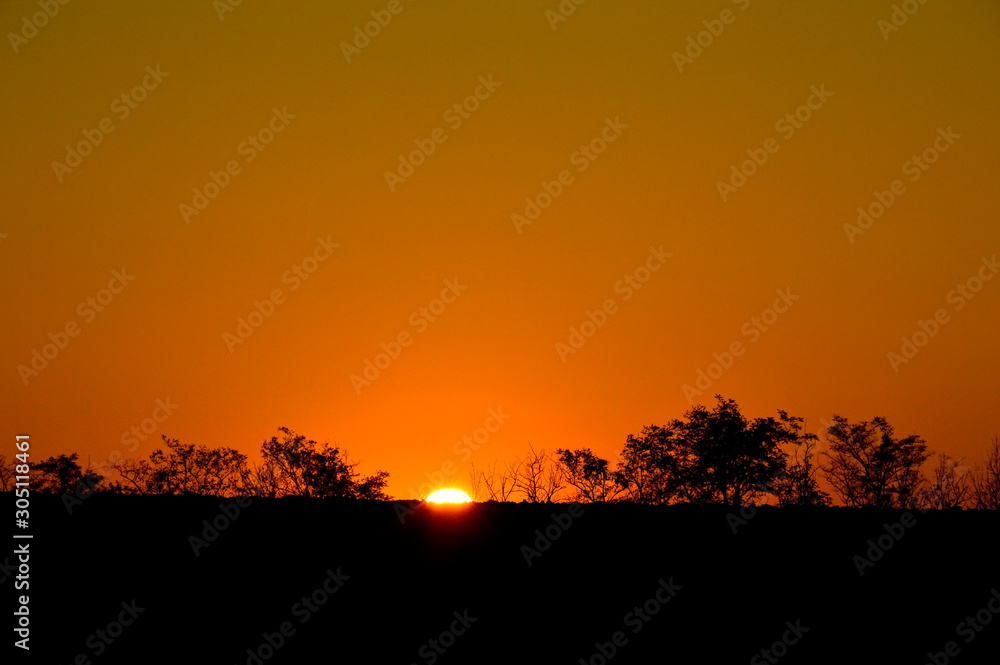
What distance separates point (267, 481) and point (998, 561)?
34726 millimetres

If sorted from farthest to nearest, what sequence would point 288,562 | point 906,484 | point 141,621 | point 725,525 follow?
point 906,484, point 725,525, point 288,562, point 141,621

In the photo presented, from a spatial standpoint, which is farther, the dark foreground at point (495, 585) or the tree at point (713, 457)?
the tree at point (713, 457)

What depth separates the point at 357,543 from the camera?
12094 millimetres

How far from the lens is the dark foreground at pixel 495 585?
425 inches

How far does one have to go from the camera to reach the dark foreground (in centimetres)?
1080

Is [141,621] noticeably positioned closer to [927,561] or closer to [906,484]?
[927,561]

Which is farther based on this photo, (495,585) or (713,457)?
(713,457)

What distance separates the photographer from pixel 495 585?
11.6 meters

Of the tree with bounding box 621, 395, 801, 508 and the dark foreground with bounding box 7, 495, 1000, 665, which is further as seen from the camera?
the tree with bounding box 621, 395, 801, 508

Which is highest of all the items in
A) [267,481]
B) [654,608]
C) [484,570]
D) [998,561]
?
[267,481]

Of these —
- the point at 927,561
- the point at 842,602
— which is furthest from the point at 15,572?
the point at 927,561

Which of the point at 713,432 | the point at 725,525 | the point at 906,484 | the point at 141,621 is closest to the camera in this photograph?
the point at 141,621

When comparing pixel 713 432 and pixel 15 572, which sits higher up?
pixel 713 432

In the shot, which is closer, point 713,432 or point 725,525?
point 725,525
